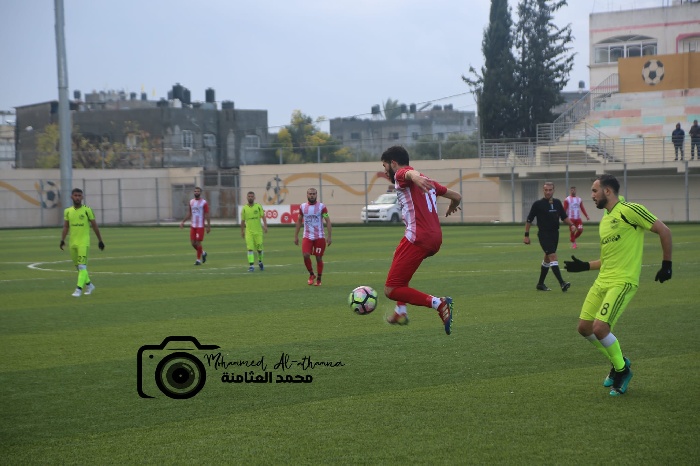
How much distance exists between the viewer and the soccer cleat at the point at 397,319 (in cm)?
1011

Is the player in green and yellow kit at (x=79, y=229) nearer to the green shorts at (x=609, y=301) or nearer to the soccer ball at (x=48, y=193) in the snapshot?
the green shorts at (x=609, y=301)

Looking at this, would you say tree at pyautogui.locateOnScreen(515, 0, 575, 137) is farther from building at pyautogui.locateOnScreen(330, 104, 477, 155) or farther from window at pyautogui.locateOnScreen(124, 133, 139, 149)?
window at pyautogui.locateOnScreen(124, 133, 139, 149)

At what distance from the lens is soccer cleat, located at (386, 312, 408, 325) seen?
1011 centimetres

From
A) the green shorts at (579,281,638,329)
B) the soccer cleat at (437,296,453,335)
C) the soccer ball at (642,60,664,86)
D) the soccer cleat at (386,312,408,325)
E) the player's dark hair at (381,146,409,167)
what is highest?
the soccer ball at (642,60,664,86)

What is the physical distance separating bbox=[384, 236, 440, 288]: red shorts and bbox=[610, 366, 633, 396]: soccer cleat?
2.32 m

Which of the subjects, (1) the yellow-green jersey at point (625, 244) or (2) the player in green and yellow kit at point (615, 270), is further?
(1) the yellow-green jersey at point (625, 244)

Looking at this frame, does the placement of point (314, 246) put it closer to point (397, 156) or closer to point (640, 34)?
point (397, 156)

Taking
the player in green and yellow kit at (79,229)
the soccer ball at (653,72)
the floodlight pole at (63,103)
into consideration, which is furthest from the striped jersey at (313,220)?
the soccer ball at (653,72)

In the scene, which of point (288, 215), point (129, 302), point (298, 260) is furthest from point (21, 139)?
point (129, 302)

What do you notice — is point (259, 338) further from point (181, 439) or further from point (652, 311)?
point (652, 311)

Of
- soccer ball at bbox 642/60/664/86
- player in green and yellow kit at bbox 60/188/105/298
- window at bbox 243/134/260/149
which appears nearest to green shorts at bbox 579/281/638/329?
player in green and yellow kit at bbox 60/188/105/298

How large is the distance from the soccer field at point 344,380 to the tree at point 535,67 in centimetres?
4751

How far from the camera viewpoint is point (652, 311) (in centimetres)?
1439

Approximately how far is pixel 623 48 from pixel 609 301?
2350 inches
